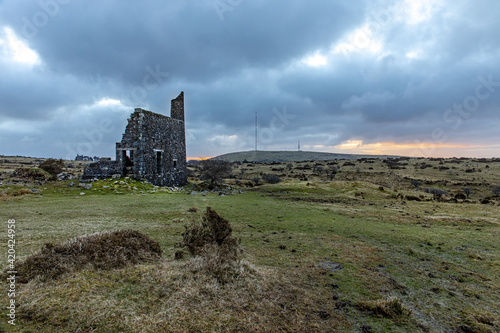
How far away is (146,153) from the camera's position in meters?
24.1

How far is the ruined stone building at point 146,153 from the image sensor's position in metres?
23.4

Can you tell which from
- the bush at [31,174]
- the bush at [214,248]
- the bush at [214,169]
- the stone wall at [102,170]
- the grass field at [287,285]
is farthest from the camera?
the bush at [214,169]

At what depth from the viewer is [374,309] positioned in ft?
14.7

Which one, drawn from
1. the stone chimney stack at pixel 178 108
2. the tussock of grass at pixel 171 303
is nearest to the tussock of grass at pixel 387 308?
the tussock of grass at pixel 171 303

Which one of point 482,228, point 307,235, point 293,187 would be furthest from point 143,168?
point 482,228

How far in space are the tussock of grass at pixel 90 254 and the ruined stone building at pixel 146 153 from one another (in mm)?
18559

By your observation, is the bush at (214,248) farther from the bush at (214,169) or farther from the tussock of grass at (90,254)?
the bush at (214,169)

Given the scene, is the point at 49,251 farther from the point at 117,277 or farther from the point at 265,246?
the point at 265,246

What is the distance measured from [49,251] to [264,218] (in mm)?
8834

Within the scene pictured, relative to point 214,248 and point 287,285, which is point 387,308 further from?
point 214,248

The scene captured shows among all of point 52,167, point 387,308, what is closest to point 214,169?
point 52,167

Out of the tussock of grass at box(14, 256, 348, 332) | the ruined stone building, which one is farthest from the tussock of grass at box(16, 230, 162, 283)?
the ruined stone building

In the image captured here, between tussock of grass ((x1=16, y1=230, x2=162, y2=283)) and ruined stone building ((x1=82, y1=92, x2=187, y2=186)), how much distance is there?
60.9ft

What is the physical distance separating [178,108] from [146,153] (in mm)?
9030
